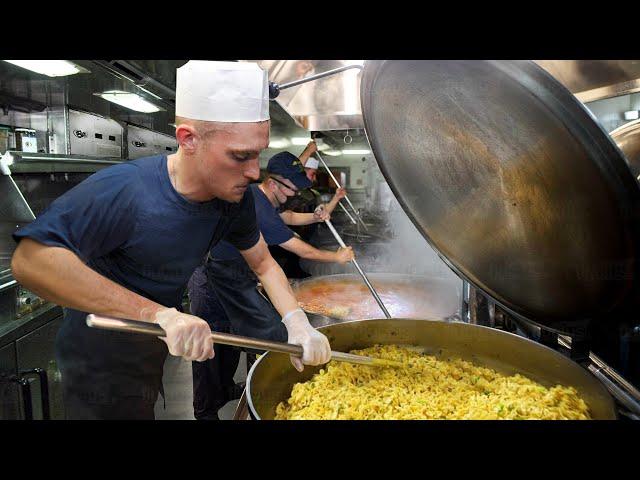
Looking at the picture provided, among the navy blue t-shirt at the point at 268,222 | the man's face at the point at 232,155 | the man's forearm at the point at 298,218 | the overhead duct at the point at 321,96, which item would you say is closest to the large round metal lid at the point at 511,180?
the man's face at the point at 232,155

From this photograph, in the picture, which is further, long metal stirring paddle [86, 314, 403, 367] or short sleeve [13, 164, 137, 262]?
short sleeve [13, 164, 137, 262]

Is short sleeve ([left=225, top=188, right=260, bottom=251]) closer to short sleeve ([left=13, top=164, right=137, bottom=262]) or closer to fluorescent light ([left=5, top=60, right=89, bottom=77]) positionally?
short sleeve ([left=13, top=164, right=137, bottom=262])

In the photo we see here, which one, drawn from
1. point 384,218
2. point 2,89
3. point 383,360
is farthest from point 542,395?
point 384,218

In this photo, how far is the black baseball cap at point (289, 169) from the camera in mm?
2971

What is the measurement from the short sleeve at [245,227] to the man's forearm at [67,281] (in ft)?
1.87

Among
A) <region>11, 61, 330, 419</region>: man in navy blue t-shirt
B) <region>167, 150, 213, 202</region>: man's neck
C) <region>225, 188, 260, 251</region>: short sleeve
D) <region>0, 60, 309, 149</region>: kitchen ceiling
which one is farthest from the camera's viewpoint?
<region>0, 60, 309, 149</region>: kitchen ceiling

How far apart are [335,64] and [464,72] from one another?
3.34 feet

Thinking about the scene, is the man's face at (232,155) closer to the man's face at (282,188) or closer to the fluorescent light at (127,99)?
the man's face at (282,188)

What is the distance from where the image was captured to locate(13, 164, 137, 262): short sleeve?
1089mm

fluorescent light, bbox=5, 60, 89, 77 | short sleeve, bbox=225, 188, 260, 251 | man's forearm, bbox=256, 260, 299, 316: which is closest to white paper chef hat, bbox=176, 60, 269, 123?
short sleeve, bbox=225, 188, 260, 251

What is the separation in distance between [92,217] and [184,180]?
0.29 meters

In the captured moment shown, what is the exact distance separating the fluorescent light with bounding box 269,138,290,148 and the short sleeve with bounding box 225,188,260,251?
415 cm

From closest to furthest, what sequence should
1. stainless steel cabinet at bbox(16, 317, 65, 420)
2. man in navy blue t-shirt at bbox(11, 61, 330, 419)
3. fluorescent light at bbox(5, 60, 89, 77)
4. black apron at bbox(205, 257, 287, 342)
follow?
man in navy blue t-shirt at bbox(11, 61, 330, 419)
stainless steel cabinet at bbox(16, 317, 65, 420)
fluorescent light at bbox(5, 60, 89, 77)
black apron at bbox(205, 257, 287, 342)
